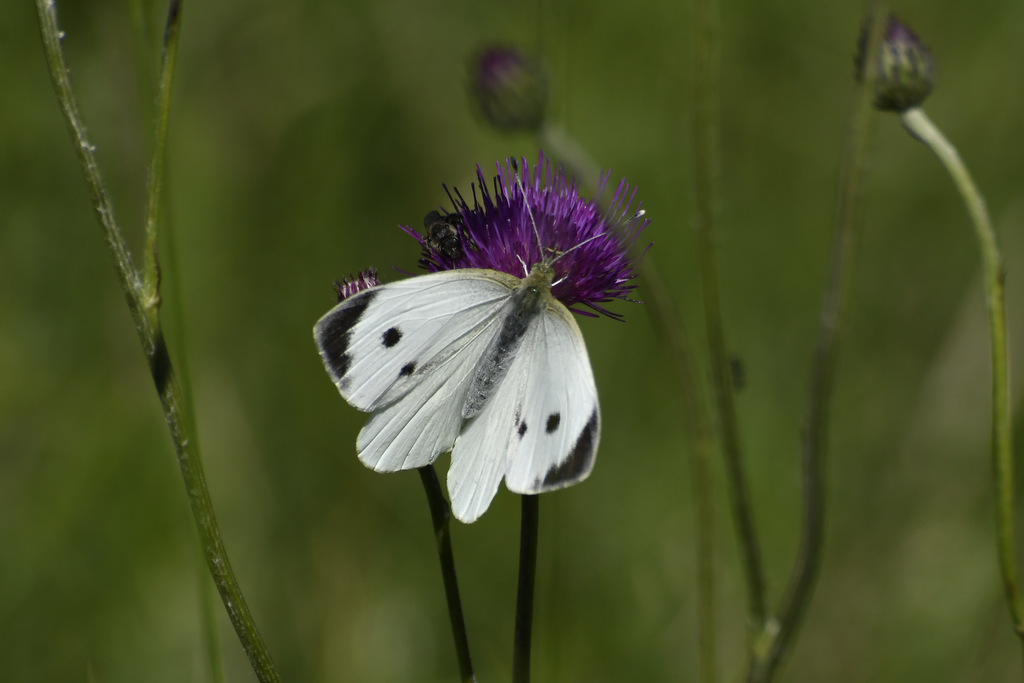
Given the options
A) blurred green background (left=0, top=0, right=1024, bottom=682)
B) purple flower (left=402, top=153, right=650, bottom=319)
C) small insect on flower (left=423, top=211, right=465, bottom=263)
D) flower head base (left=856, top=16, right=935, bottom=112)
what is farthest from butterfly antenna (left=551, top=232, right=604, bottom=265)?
blurred green background (left=0, top=0, right=1024, bottom=682)

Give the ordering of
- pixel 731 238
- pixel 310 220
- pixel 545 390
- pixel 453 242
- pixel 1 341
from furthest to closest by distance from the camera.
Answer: pixel 731 238
pixel 310 220
pixel 1 341
pixel 453 242
pixel 545 390

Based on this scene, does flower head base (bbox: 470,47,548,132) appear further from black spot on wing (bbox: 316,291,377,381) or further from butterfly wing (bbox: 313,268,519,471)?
black spot on wing (bbox: 316,291,377,381)

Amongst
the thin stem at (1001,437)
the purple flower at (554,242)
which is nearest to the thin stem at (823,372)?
the thin stem at (1001,437)

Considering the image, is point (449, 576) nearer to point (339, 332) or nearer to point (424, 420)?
point (424, 420)

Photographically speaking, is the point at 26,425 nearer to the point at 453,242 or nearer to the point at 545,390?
the point at 453,242

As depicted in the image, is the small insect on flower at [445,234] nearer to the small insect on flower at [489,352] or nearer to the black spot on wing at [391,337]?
the small insect on flower at [489,352]

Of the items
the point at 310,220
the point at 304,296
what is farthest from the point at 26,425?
the point at 310,220

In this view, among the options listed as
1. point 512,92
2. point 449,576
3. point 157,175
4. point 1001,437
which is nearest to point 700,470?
point 1001,437
